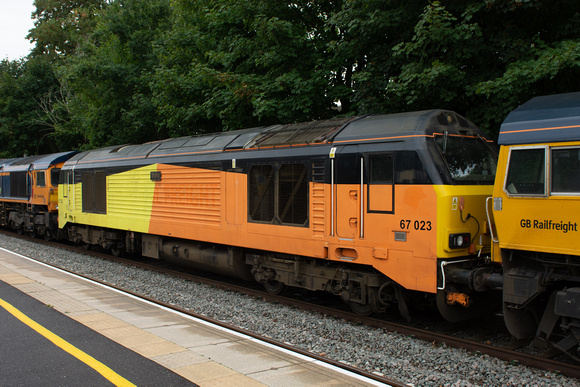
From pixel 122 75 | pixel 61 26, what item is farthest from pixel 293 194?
pixel 61 26

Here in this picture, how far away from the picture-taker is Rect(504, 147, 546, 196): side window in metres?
5.36

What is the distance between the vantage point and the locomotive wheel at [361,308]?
7.67 meters

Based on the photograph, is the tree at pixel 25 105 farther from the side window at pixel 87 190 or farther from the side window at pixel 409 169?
the side window at pixel 409 169

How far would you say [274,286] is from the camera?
9547 mm

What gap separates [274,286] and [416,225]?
3.95 metres

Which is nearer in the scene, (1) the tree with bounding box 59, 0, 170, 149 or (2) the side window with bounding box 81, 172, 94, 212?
(2) the side window with bounding box 81, 172, 94, 212

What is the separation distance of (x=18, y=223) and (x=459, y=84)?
20.2 m

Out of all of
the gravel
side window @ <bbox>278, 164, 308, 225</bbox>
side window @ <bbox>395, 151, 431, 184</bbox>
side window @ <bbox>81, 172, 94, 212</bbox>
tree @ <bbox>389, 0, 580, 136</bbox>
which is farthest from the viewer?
side window @ <bbox>81, 172, 94, 212</bbox>

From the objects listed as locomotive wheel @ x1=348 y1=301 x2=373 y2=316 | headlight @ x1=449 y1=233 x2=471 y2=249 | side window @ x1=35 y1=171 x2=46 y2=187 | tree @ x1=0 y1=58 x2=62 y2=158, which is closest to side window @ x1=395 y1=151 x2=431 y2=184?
headlight @ x1=449 y1=233 x2=471 y2=249

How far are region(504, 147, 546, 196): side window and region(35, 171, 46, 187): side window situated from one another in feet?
58.6

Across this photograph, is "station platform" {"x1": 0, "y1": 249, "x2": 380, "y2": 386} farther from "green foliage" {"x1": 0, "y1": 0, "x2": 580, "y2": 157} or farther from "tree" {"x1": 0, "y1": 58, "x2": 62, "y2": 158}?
"tree" {"x1": 0, "y1": 58, "x2": 62, "y2": 158}

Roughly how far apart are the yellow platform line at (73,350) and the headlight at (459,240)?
442 centimetres

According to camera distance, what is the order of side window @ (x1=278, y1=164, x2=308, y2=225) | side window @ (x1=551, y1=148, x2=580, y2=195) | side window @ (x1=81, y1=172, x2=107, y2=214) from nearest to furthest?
side window @ (x1=551, y1=148, x2=580, y2=195) < side window @ (x1=278, y1=164, x2=308, y2=225) < side window @ (x1=81, y1=172, x2=107, y2=214)

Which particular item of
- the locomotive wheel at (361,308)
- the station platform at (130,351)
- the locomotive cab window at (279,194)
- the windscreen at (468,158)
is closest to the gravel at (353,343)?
the locomotive wheel at (361,308)
